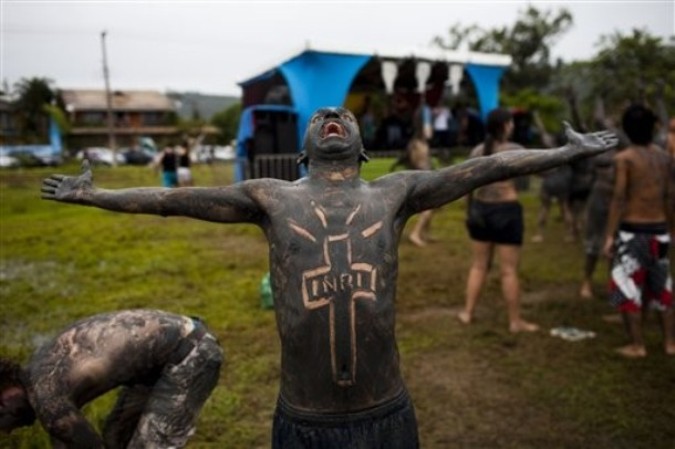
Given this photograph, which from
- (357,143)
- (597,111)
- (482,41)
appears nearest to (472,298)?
(597,111)

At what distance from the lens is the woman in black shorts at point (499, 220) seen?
16.7 ft

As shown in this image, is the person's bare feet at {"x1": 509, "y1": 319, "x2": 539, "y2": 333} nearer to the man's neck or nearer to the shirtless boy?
the shirtless boy

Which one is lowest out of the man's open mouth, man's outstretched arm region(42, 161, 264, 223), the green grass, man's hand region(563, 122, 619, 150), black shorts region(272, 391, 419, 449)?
the green grass

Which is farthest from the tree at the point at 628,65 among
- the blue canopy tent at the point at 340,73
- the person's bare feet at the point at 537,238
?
the person's bare feet at the point at 537,238

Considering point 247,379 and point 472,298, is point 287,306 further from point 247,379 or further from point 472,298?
point 472,298

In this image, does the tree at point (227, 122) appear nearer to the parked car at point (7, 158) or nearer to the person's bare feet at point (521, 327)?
the parked car at point (7, 158)

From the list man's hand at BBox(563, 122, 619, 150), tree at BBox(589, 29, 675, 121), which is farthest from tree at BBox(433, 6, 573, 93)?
man's hand at BBox(563, 122, 619, 150)

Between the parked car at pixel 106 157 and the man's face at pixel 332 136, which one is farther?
the parked car at pixel 106 157

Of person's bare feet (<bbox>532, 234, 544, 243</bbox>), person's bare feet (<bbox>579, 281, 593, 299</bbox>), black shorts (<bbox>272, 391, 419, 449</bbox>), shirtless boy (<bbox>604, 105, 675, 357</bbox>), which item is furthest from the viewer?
person's bare feet (<bbox>532, 234, 544, 243</bbox>)

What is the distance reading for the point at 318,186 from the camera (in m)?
2.30

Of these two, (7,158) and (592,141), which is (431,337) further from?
(7,158)

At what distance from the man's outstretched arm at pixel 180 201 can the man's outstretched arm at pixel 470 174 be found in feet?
2.06

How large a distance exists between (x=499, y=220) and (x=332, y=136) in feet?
10.5

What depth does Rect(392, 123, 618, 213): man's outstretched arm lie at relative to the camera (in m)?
2.41
